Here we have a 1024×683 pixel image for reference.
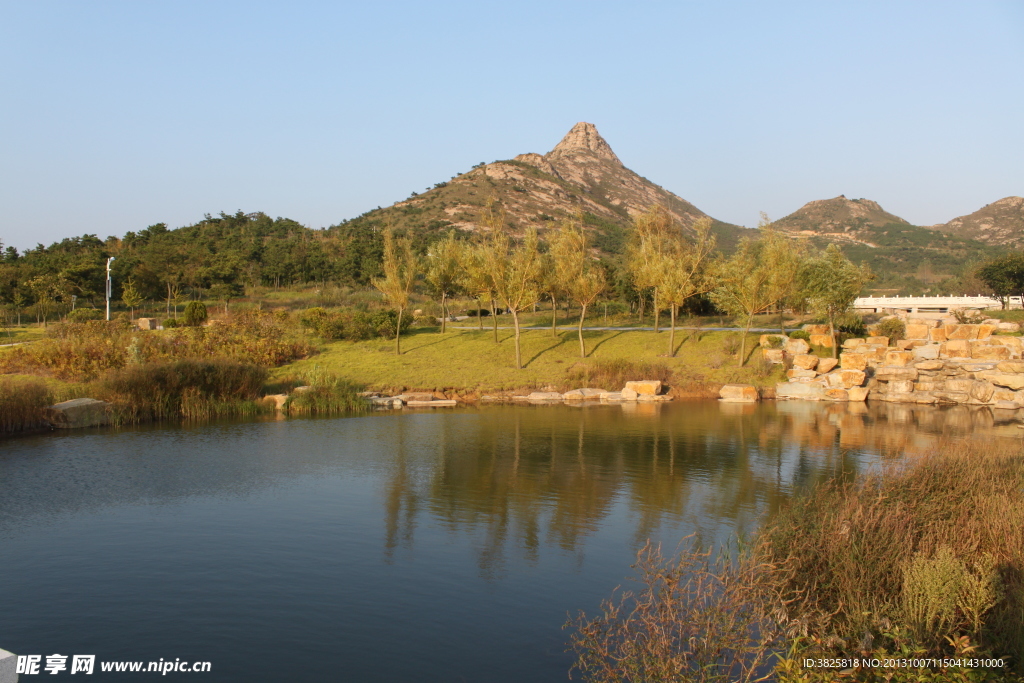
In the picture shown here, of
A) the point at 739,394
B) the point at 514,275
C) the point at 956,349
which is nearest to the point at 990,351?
the point at 956,349

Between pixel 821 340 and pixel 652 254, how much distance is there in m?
8.47

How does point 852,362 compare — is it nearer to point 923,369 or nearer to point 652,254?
point 923,369

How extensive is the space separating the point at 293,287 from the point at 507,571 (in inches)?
2076

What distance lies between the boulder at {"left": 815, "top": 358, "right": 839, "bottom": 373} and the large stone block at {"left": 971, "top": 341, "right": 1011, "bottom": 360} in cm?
494

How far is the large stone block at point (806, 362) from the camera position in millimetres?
28859

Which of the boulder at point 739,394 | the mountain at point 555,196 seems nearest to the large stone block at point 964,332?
the boulder at point 739,394

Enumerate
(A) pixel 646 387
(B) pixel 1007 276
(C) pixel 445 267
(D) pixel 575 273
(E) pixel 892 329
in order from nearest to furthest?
(A) pixel 646 387 < (E) pixel 892 329 < (D) pixel 575 273 < (C) pixel 445 267 < (B) pixel 1007 276

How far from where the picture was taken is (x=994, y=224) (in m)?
120

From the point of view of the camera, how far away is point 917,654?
18.6ft

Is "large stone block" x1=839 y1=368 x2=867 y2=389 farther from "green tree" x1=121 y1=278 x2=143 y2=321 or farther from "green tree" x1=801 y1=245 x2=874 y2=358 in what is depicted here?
"green tree" x1=121 y1=278 x2=143 y2=321

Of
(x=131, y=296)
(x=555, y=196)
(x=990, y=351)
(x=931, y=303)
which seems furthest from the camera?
(x=555, y=196)

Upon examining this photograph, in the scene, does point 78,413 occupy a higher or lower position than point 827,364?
lower

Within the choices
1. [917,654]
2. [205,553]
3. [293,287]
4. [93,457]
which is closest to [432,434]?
[93,457]

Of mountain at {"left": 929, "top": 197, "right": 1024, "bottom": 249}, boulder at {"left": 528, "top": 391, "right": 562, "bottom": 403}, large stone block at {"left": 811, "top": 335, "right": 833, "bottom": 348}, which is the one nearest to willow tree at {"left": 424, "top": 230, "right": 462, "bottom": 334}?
boulder at {"left": 528, "top": 391, "right": 562, "bottom": 403}
